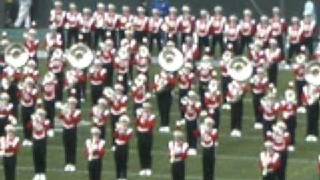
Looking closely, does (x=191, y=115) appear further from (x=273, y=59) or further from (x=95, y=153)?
(x=273, y=59)

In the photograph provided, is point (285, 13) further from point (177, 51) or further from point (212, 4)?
point (177, 51)

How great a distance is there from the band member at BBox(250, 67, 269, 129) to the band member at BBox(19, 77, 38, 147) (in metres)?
3.90

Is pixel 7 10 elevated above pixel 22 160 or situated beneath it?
elevated above

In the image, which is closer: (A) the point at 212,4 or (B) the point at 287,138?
(B) the point at 287,138

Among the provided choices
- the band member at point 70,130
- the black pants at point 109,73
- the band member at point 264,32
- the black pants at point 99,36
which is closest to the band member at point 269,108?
the band member at point 70,130

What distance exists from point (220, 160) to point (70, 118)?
2575 millimetres

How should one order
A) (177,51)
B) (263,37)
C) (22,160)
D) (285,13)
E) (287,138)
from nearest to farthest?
(287,138), (22,160), (177,51), (263,37), (285,13)

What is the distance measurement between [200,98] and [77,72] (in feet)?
7.47

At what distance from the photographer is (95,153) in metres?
24.5

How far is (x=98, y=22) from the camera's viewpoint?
113 feet

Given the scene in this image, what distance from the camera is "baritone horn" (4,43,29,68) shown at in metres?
29.1

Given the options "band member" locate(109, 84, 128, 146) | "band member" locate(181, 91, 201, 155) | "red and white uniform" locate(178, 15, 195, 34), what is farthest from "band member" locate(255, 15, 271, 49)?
"band member" locate(109, 84, 128, 146)

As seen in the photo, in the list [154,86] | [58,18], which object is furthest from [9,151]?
[58,18]

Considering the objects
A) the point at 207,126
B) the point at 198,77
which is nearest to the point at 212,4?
the point at 198,77
